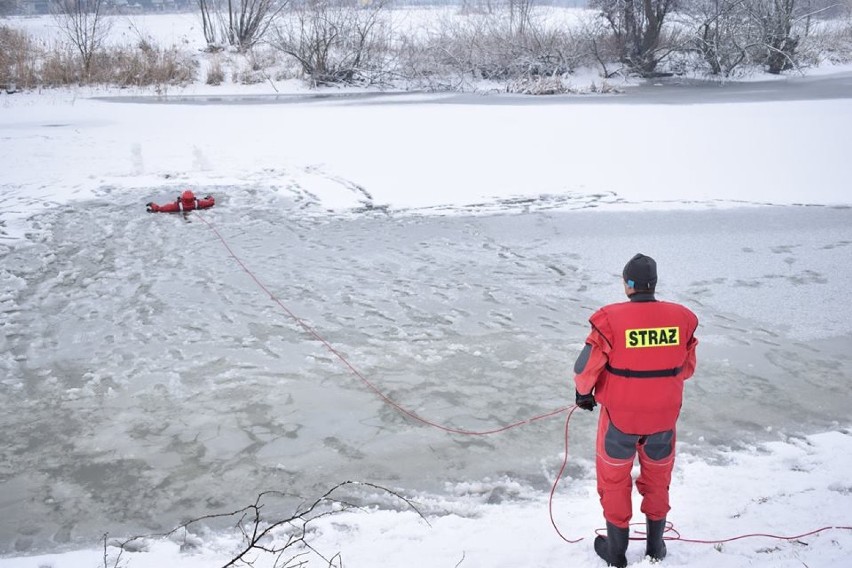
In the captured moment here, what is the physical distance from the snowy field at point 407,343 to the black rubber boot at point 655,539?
0.28ft

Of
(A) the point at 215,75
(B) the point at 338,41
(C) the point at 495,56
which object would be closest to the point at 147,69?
(A) the point at 215,75

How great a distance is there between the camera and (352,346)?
5281 mm

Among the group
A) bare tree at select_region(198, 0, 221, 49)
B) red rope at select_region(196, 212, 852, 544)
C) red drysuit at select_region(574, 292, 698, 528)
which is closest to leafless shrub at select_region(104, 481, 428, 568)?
red rope at select_region(196, 212, 852, 544)

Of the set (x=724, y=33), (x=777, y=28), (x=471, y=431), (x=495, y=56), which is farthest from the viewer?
(x=495, y=56)

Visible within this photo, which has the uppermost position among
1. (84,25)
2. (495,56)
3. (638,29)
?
(84,25)

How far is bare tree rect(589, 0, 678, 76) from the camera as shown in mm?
22719

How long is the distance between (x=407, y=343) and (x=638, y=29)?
21.0 metres

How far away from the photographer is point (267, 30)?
25.0 meters

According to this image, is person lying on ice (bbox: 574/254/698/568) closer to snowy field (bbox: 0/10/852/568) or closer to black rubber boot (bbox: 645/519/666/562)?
black rubber boot (bbox: 645/519/666/562)

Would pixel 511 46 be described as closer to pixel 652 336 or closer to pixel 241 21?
pixel 241 21

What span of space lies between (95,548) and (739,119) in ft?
44.2

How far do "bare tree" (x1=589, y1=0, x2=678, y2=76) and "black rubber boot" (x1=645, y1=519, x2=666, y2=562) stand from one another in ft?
74.1

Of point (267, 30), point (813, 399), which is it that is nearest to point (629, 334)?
point (813, 399)

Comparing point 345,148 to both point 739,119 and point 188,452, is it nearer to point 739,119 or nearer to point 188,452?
point 739,119
